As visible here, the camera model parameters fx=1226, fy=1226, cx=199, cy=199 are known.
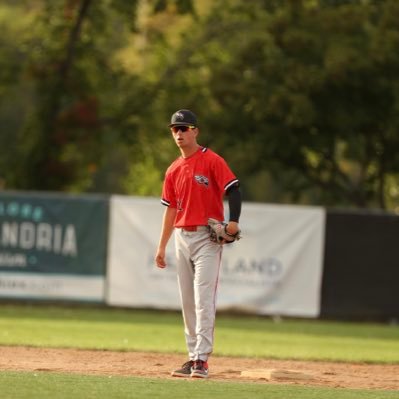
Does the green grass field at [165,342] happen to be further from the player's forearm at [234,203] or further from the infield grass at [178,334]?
the player's forearm at [234,203]

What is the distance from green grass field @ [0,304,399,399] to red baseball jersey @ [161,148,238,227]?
1.45m

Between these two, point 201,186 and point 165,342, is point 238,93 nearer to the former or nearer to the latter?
point 165,342

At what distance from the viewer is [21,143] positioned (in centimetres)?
2775

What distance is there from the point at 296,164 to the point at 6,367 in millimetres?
16358

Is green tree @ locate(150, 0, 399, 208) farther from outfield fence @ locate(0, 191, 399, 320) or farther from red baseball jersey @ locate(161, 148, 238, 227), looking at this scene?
red baseball jersey @ locate(161, 148, 238, 227)

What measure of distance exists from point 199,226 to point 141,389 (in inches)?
74.5

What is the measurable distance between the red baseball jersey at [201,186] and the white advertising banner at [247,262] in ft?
31.0

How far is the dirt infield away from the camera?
405 inches

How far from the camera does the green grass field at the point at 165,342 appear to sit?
342 inches

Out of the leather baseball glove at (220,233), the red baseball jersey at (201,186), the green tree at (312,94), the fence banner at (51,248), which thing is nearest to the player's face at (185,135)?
the red baseball jersey at (201,186)

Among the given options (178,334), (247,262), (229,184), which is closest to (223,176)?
(229,184)

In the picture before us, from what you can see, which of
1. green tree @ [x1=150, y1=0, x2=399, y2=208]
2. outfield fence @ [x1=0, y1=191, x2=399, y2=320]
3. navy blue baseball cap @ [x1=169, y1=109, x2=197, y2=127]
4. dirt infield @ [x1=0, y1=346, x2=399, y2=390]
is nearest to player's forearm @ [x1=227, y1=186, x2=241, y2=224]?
navy blue baseball cap @ [x1=169, y1=109, x2=197, y2=127]

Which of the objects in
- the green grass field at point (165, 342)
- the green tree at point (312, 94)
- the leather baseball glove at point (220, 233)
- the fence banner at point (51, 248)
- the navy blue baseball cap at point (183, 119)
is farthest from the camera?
the green tree at point (312, 94)

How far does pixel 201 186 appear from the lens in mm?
10180
